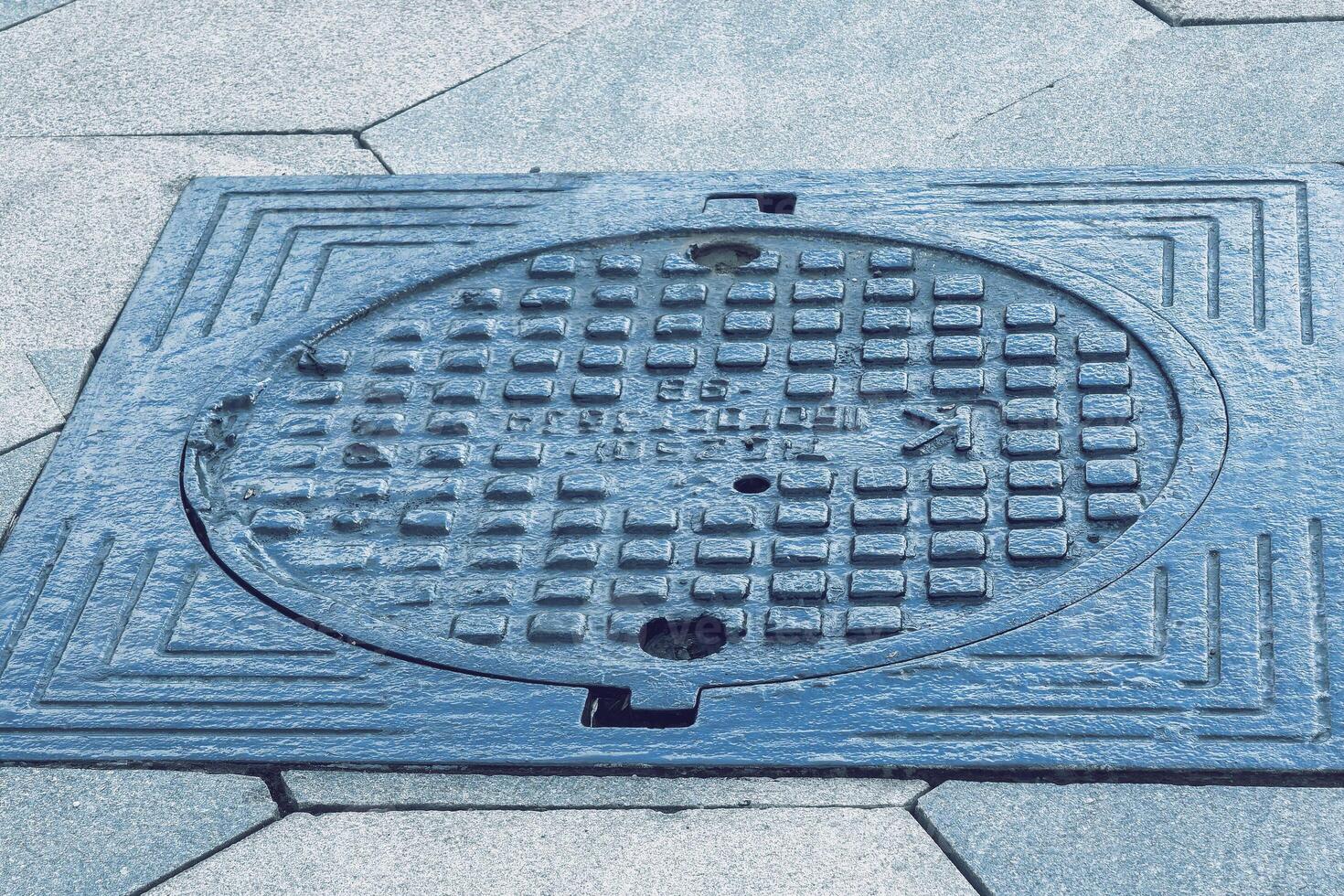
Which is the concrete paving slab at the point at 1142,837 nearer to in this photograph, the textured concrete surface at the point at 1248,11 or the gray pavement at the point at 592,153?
the gray pavement at the point at 592,153

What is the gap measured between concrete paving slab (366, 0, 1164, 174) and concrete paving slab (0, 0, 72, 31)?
1117 mm

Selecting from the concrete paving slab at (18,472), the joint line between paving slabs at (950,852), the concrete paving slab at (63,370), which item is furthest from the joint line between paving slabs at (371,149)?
the joint line between paving slabs at (950,852)

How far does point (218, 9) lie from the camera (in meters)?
4.12

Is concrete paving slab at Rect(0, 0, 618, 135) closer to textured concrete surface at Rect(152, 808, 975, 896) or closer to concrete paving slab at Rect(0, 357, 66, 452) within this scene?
concrete paving slab at Rect(0, 357, 66, 452)

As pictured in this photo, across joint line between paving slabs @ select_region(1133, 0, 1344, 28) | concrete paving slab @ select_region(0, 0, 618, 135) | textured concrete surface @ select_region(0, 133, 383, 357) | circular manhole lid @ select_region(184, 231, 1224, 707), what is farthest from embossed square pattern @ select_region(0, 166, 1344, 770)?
joint line between paving slabs @ select_region(1133, 0, 1344, 28)

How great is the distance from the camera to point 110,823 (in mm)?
2295

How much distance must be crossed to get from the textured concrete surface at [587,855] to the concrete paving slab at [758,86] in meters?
1.60

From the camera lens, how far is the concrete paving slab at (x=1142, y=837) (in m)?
2.10

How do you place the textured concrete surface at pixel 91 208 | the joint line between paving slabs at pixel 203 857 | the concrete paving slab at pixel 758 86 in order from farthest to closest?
the concrete paving slab at pixel 758 86
the textured concrete surface at pixel 91 208
the joint line between paving slabs at pixel 203 857

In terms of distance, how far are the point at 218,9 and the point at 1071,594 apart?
269 cm

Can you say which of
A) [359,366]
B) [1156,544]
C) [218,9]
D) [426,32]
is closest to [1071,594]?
[1156,544]

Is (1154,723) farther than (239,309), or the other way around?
(239,309)

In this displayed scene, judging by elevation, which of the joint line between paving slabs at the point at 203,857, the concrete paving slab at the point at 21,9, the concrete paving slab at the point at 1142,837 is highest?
the concrete paving slab at the point at 21,9

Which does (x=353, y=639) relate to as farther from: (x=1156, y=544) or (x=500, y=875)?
(x=1156, y=544)
